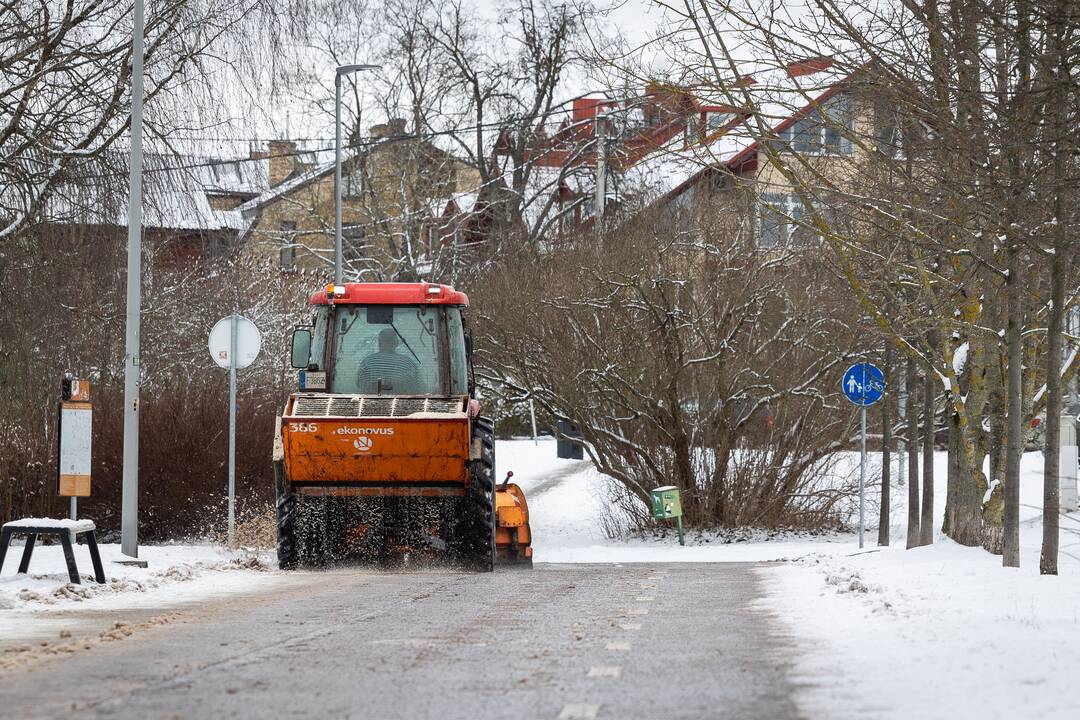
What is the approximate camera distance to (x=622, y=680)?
25.8ft

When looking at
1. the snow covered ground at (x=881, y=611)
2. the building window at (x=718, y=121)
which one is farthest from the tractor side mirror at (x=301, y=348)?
the building window at (x=718, y=121)

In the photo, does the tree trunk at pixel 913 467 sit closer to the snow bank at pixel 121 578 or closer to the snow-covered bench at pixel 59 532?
the snow bank at pixel 121 578

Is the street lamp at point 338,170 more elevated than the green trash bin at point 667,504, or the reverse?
the street lamp at point 338,170

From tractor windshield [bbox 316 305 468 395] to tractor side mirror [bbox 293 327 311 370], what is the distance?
73cm

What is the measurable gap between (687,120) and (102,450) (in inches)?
413

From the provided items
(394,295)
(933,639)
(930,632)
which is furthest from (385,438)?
(933,639)

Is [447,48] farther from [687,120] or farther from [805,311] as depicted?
[687,120]

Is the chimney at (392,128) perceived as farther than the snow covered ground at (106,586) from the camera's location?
Yes

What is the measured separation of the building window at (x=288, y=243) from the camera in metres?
44.8

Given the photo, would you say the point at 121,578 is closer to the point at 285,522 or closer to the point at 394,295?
the point at 285,522

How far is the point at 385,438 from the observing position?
16391 mm

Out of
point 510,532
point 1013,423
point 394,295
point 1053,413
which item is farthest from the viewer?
point 510,532

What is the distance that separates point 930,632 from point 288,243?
37305 mm

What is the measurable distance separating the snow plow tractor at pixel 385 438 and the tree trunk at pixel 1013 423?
536cm
